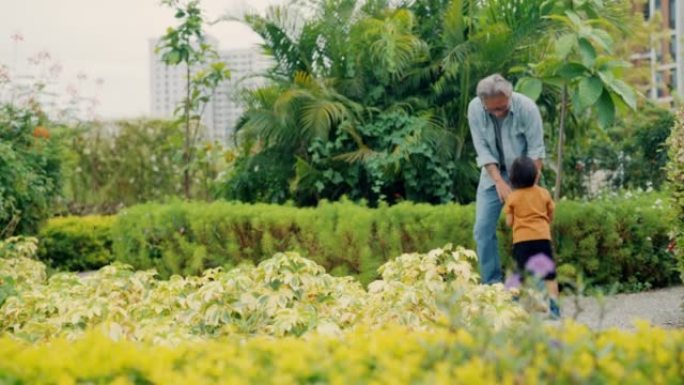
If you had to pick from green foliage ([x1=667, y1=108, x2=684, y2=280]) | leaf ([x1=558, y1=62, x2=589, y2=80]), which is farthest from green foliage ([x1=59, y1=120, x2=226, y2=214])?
green foliage ([x1=667, y1=108, x2=684, y2=280])

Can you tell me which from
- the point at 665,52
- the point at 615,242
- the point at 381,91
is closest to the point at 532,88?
the point at 615,242

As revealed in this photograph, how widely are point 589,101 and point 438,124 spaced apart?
3.42 metres

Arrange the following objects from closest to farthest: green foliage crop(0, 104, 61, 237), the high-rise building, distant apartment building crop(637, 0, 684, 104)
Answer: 1. green foliage crop(0, 104, 61, 237)
2. distant apartment building crop(637, 0, 684, 104)
3. the high-rise building

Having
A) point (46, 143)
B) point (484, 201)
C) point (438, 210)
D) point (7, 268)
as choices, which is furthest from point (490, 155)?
point (46, 143)

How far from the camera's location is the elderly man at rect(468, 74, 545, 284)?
6832 mm

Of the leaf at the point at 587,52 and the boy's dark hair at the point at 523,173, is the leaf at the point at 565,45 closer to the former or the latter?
the leaf at the point at 587,52

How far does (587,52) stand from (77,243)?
25.5 feet

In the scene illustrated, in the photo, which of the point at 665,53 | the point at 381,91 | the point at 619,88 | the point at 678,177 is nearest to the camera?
the point at 678,177

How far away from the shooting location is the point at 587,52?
273 inches

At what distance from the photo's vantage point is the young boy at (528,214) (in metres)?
6.47

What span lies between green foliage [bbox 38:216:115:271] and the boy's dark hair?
707 cm

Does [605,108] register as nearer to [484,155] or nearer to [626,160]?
[484,155]

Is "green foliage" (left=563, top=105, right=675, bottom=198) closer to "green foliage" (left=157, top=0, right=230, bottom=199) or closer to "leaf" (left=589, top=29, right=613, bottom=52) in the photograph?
"green foliage" (left=157, top=0, right=230, bottom=199)

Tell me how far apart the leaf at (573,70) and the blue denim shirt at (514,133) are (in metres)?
0.34
